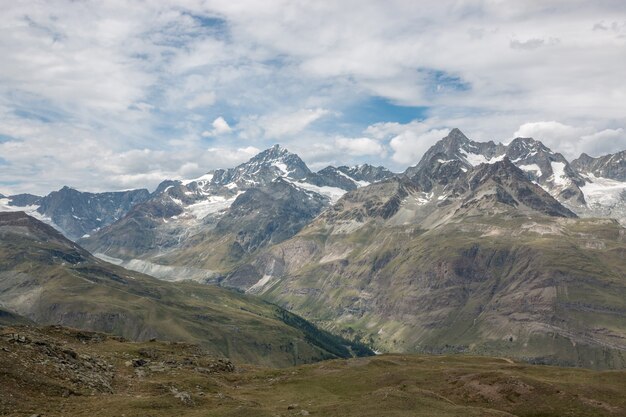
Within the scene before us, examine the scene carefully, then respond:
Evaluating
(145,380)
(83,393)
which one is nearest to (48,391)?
(83,393)

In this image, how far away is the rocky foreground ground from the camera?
262ft

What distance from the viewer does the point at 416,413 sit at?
86.3m

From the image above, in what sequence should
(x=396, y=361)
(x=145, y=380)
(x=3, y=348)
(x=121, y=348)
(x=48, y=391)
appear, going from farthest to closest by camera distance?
(x=396, y=361) < (x=121, y=348) < (x=145, y=380) < (x=3, y=348) < (x=48, y=391)

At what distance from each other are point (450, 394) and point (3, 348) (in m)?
87.6

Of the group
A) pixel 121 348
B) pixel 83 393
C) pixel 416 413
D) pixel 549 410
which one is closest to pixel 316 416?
pixel 416 413

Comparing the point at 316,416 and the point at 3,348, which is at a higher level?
the point at 3,348

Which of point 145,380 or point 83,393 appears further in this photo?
point 145,380

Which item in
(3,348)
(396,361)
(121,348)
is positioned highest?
(3,348)

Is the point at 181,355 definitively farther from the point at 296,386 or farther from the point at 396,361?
the point at 396,361

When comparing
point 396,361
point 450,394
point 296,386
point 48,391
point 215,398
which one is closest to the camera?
point 48,391

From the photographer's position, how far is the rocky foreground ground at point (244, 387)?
79.9 meters

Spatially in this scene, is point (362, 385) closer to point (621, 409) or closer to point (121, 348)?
point (621, 409)

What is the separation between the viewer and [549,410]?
101 metres

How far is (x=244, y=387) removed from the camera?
124 meters
